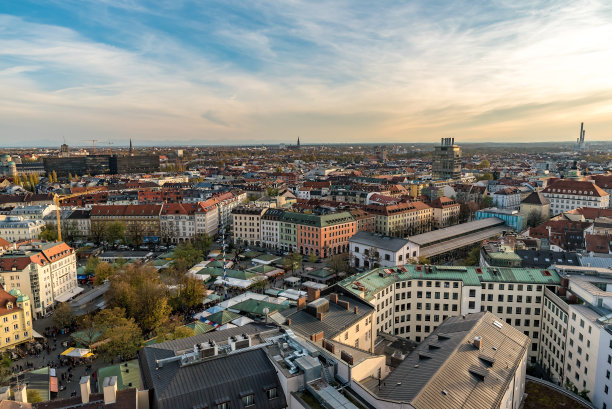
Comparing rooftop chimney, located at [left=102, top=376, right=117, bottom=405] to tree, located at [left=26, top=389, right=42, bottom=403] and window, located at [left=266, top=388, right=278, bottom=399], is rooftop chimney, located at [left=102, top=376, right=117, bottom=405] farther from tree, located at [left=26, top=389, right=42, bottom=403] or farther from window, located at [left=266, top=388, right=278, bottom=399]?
tree, located at [left=26, top=389, right=42, bottom=403]

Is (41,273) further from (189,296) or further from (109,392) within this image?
(109,392)

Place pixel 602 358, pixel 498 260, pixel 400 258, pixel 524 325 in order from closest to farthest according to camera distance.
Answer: pixel 602 358 < pixel 524 325 < pixel 498 260 < pixel 400 258

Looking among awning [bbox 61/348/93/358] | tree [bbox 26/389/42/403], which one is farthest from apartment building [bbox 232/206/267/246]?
tree [bbox 26/389/42/403]

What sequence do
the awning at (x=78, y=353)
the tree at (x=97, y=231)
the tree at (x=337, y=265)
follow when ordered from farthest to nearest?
1. the tree at (x=97, y=231)
2. the tree at (x=337, y=265)
3. the awning at (x=78, y=353)

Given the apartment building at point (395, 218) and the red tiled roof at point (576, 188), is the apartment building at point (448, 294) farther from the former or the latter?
the red tiled roof at point (576, 188)

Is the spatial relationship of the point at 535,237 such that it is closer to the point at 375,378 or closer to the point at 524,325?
the point at 524,325

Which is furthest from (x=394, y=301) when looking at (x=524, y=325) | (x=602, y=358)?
(x=602, y=358)

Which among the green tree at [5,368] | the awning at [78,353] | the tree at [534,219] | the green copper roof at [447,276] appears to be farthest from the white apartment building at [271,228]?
the tree at [534,219]
